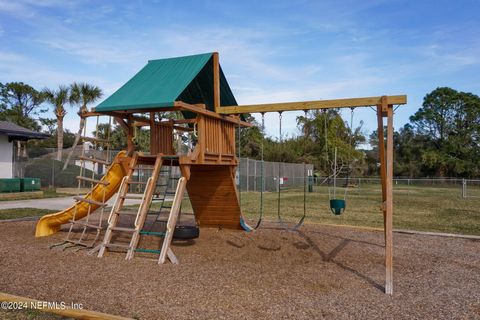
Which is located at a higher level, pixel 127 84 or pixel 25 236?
pixel 127 84

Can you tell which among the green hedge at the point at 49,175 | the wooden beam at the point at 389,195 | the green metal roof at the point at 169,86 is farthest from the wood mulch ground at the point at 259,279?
the green hedge at the point at 49,175

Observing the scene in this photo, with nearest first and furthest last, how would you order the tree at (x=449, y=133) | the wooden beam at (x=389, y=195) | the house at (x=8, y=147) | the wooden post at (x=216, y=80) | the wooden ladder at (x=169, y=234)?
the wooden beam at (x=389, y=195), the wooden ladder at (x=169, y=234), the wooden post at (x=216, y=80), the house at (x=8, y=147), the tree at (x=449, y=133)

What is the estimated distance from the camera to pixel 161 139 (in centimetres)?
909

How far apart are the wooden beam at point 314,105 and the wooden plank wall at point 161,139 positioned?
1.47m

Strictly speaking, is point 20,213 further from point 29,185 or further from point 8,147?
point 8,147

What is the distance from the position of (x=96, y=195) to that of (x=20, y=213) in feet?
21.4

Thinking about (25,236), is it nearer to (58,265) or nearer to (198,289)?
(58,265)

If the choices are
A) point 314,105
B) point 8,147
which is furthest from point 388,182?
point 8,147

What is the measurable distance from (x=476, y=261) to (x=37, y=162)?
27.0 m

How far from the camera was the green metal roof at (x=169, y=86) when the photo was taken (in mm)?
7773

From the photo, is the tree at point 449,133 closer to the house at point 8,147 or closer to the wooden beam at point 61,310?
the house at point 8,147

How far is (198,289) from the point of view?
5.25m

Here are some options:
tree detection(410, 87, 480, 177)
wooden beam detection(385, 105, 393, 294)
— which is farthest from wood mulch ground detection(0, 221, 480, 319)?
tree detection(410, 87, 480, 177)

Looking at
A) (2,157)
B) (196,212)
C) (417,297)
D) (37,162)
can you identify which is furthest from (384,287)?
(37,162)
